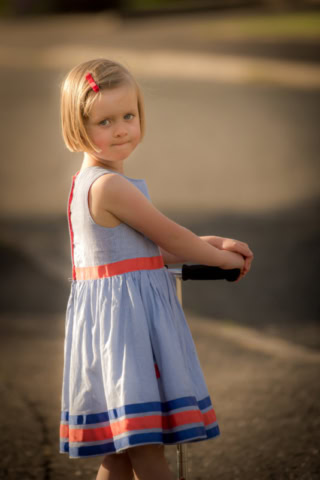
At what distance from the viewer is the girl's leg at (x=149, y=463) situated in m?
2.46

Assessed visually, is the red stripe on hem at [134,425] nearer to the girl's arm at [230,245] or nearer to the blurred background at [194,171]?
the girl's arm at [230,245]

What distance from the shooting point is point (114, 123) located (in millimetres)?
2477

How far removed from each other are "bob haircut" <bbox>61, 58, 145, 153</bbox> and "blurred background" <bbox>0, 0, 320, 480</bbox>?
0.29 m

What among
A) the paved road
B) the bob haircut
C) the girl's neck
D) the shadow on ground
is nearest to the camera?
the bob haircut

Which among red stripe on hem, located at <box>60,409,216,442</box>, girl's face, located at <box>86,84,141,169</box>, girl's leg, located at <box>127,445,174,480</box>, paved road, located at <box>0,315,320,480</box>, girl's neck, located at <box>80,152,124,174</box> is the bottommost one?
paved road, located at <box>0,315,320,480</box>

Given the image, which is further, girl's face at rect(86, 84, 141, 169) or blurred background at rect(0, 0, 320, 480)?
blurred background at rect(0, 0, 320, 480)

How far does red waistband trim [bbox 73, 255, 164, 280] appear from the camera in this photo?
2.47 meters

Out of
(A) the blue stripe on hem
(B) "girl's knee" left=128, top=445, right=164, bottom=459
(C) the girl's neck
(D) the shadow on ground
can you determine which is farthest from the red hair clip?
(D) the shadow on ground

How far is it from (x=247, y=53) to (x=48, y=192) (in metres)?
10.6

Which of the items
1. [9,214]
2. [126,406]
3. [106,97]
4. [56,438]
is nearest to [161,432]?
[126,406]

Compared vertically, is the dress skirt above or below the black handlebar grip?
below

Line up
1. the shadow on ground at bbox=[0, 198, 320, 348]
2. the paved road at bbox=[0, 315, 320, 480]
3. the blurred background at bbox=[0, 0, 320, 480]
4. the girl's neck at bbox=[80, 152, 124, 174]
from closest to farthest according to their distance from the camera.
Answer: the girl's neck at bbox=[80, 152, 124, 174] < the paved road at bbox=[0, 315, 320, 480] < the blurred background at bbox=[0, 0, 320, 480] < the shadow on ground at bbox=[0, 198, 320, 348]

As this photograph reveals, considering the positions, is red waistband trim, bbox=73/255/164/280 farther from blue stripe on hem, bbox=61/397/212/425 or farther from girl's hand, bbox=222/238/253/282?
blue stripe on hem, bbox=61/397/212/425

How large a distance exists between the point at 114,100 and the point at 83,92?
10cm
